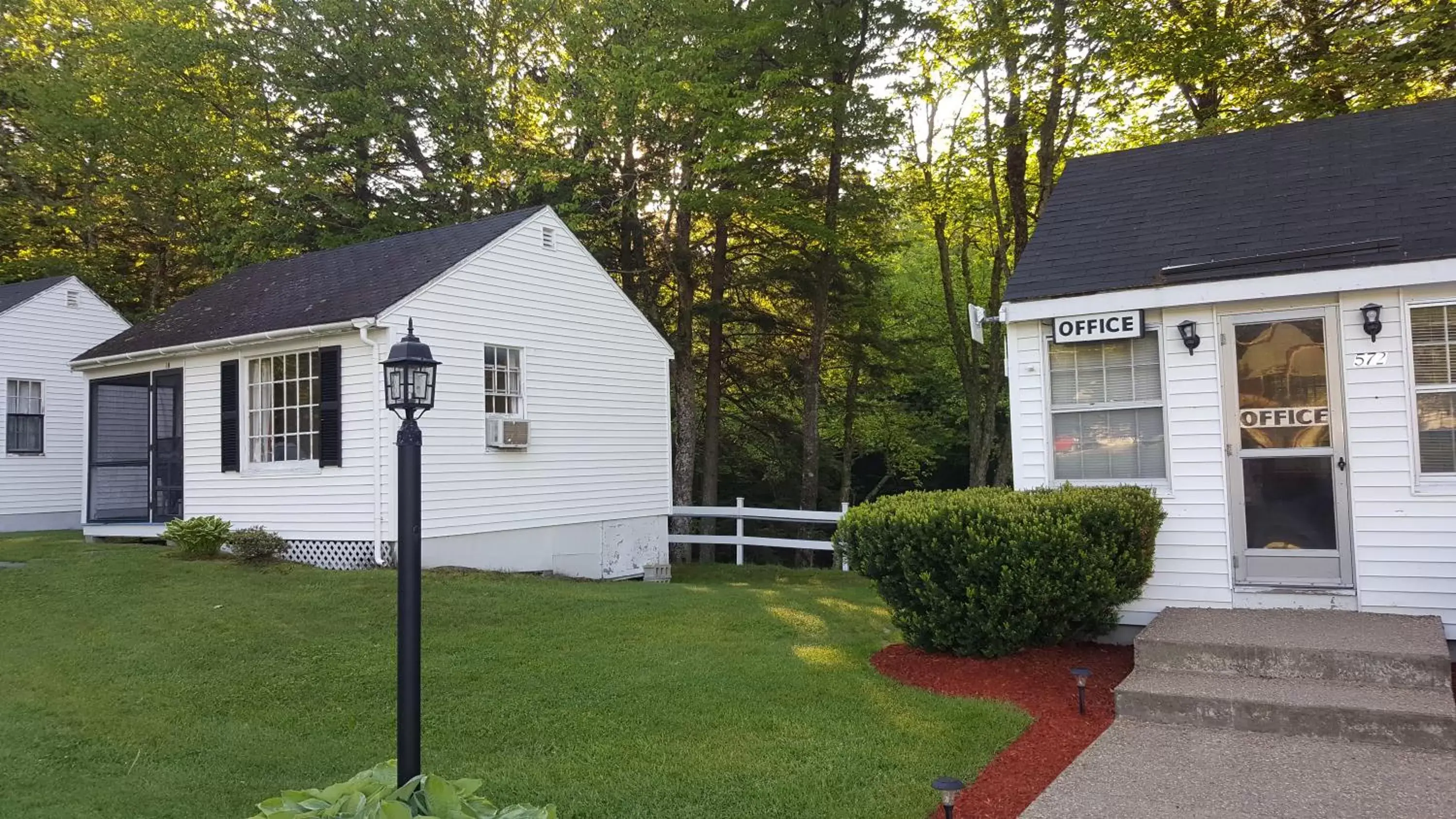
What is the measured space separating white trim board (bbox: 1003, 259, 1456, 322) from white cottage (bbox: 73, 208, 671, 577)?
7.28 m

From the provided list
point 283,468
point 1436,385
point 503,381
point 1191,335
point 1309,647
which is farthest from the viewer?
point 503,381

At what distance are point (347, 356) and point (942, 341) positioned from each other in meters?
15.6

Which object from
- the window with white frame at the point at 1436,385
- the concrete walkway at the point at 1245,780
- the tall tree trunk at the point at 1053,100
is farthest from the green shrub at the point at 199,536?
the tall tree trunk at the point at 1053,100

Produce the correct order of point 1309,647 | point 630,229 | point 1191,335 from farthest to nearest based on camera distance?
point 630,229 → point 1191,335 → point 1309,647

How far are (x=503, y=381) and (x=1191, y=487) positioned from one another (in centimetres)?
879

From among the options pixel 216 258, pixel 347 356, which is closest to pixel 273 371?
pixel 347 356

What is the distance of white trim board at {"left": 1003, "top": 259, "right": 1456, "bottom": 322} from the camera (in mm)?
6156

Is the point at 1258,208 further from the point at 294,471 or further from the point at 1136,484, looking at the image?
the point at 294,471

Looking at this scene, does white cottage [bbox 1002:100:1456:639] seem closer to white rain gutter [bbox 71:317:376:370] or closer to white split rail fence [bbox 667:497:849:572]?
white split rail fence [bbox 667:497:849:572]

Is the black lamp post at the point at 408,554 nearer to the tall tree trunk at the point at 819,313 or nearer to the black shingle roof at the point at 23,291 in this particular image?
the tall tree trunk at the point at 819,313

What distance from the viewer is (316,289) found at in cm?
1298

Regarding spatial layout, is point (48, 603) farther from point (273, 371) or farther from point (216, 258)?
point (216, 258)

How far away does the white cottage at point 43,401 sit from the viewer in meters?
16.4

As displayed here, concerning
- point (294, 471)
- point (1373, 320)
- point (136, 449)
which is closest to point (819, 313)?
point (294, 471)
